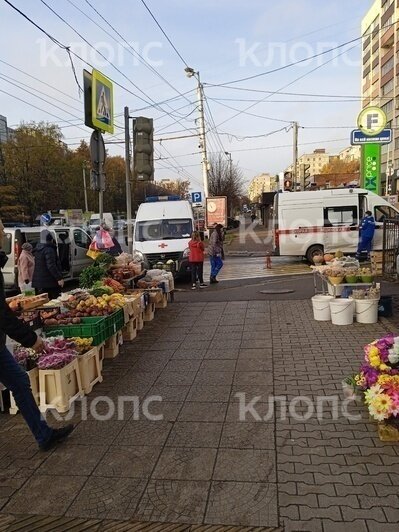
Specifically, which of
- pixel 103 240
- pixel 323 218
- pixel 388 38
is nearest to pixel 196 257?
pixel 103 240

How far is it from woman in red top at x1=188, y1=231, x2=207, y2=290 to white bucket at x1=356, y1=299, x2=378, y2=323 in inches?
229

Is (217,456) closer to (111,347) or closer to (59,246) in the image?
(111,347)

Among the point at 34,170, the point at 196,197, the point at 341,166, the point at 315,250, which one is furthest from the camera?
the point at 341,166

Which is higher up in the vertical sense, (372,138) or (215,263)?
(372,138)

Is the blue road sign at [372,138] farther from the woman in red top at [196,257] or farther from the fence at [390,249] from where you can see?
the woman in red top at [196,257]

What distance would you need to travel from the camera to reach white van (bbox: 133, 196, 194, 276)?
14.2 metres

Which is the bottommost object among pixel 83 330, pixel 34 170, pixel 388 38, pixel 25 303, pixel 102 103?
pixel 83 330

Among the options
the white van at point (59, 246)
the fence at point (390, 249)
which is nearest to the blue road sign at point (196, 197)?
the white van at point (59, 246)

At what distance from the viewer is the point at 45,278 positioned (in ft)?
30.3

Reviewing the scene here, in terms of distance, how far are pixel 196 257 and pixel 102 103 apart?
19.6 feet

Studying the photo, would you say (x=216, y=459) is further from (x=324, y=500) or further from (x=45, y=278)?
(x=45, y=278)

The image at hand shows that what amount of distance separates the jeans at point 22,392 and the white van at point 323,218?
14.7 meters

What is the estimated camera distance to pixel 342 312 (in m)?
7.84

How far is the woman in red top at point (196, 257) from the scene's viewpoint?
13.0 metres
